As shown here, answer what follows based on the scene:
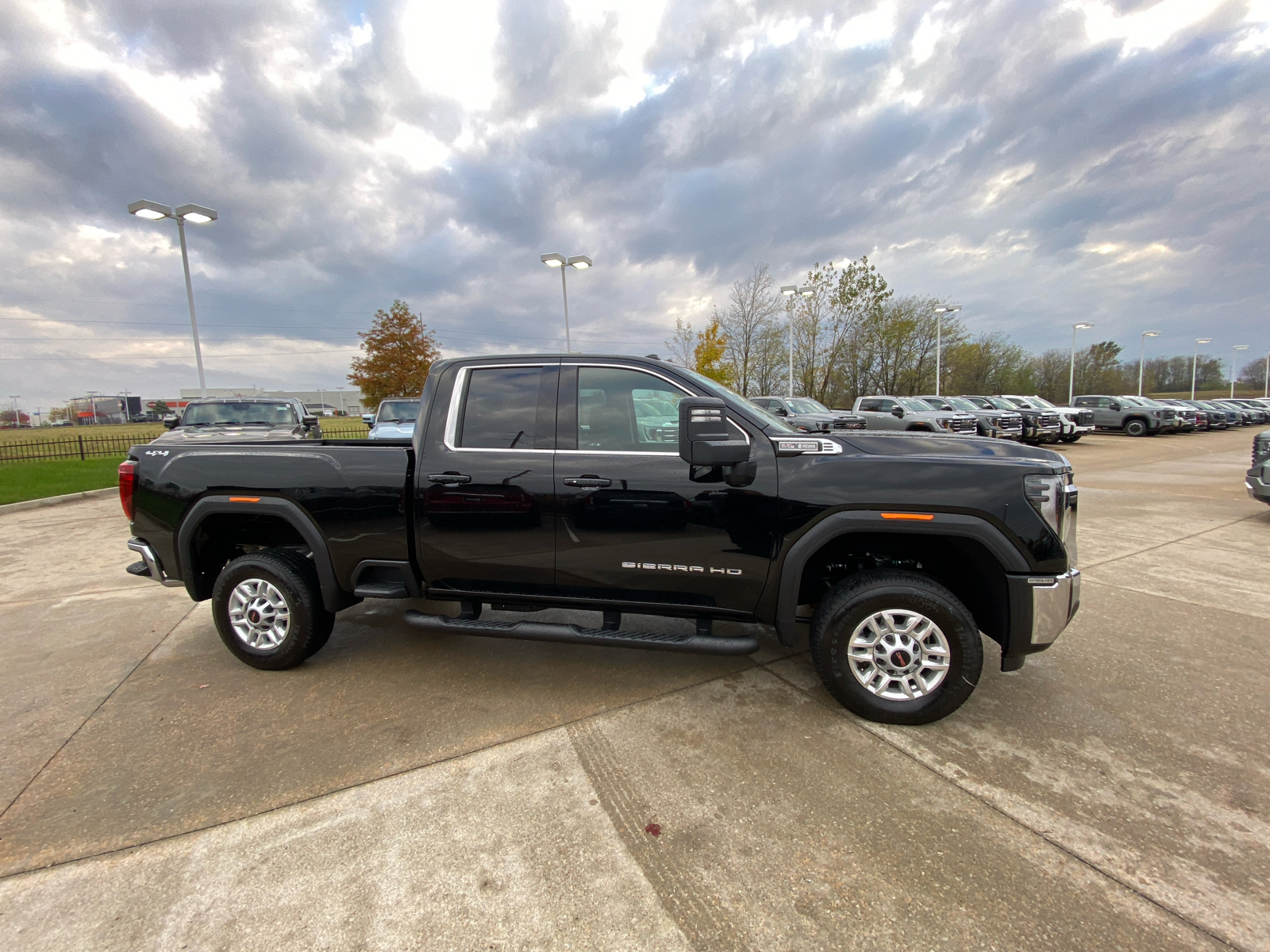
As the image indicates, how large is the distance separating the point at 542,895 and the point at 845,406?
37793 millimetres

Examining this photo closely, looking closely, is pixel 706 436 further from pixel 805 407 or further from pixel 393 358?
pixel 393 358

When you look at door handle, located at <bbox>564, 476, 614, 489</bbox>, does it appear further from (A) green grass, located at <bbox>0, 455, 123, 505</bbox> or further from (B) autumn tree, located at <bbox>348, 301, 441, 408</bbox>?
(B) autumn tree, located at <bbox>348, 301, 441, 408</bbox>

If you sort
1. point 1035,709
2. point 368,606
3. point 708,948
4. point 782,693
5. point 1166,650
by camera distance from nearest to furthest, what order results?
point 708,948, point 1035,709, point 782,693, point 1166,650, point 368,606

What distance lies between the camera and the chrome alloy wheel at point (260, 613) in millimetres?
3598

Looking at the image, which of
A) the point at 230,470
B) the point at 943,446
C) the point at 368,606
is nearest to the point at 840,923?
the point at 943,446

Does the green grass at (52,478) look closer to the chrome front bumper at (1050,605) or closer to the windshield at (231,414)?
the windshield at (231,414)

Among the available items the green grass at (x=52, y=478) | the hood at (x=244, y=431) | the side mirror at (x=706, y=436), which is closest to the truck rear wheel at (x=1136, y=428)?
the side mirror at (x=706, y=436)

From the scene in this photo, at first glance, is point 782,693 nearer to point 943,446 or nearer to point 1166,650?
point 943,446

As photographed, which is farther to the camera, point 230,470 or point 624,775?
point 230,470

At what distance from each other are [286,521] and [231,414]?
26.7 feet

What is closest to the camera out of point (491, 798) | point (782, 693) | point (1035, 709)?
point (491, 798)

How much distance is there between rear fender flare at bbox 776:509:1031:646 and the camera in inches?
109

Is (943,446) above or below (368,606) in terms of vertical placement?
above

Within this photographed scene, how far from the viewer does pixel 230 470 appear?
3504mm
